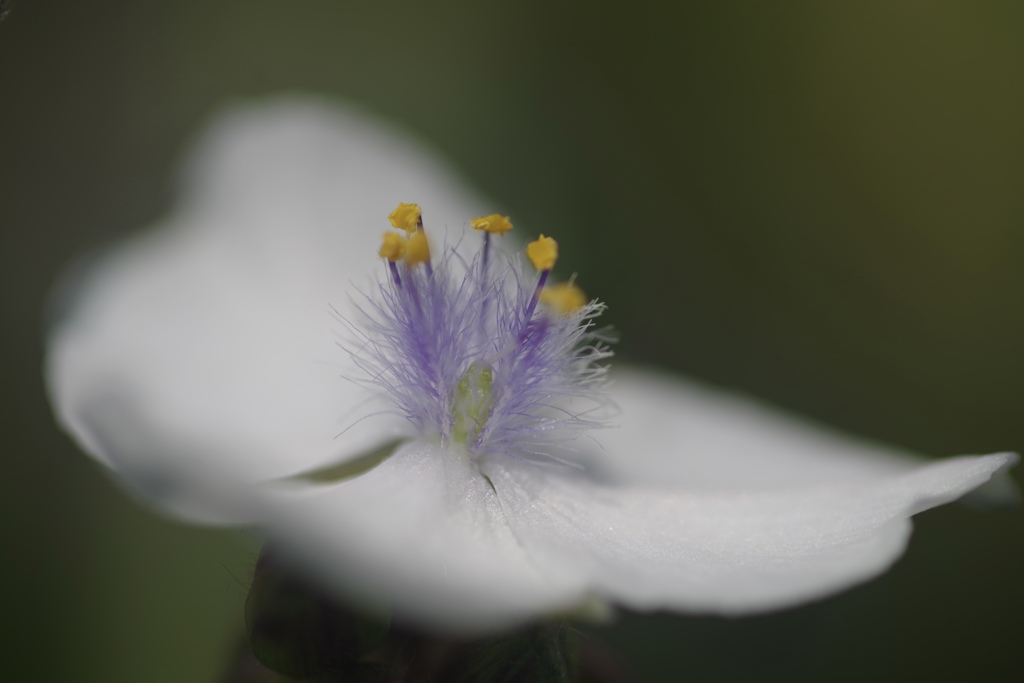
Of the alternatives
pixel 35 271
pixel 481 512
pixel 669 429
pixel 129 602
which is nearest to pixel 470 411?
pixel 481 512

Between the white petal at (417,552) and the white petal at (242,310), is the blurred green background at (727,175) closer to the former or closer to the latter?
the white petal at (242,310)

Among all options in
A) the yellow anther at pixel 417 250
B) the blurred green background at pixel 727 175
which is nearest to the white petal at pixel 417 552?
the yellow anther at pixel 417 250

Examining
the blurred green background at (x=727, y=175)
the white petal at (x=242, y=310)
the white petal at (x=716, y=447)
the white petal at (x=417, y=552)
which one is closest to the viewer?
the white petal at (x=417, y=552)

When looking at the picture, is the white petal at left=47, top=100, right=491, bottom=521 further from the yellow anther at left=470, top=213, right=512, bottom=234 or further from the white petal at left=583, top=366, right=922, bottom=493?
the white petal at left=583, top=366, right=922, bottom=493

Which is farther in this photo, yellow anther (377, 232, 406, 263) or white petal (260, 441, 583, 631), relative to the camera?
Answer: yellow anther (377, 232, 406, 263)

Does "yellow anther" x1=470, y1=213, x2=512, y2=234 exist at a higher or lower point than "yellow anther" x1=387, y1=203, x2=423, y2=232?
higher

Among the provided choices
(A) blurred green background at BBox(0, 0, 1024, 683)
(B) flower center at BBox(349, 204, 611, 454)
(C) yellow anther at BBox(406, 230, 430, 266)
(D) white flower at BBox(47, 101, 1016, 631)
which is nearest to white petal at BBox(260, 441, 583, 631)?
(D) white flower at BBox(47, 101, 1016, 631)

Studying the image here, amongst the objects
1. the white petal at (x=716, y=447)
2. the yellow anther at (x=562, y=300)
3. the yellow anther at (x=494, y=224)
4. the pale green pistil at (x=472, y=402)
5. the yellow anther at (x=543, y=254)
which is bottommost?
the white petal at (x=716, y=447)
